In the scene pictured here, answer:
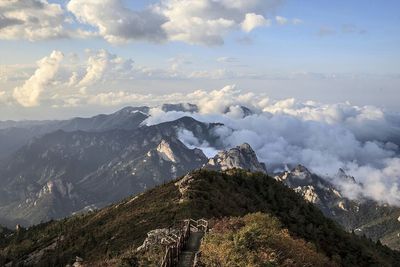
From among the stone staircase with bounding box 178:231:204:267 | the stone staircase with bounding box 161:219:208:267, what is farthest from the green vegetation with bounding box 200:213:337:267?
the stone staircase with bounding box 161:219:208:267

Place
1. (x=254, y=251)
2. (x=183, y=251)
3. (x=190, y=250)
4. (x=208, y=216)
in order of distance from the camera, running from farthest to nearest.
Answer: (x=208, y=216), (x=190, y=250), (x=183, y=251), (x=254, y=251)

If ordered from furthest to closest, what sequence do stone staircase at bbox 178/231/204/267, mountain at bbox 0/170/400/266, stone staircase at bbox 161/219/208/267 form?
mountain at bbox 0/170/400/266 → stone staircase at bbox 178/231/204/267 → stone staircase at bbox 161/219/208/267

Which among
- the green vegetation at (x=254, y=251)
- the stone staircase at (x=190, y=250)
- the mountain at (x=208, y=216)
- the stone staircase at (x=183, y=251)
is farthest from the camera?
the mountain at (x=208, y=216)

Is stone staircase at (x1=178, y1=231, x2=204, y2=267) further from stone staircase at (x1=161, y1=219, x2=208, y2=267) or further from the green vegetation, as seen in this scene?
the green vegetation

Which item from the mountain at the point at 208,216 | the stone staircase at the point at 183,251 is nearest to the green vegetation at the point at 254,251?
the stone staircase at the point at 183,251

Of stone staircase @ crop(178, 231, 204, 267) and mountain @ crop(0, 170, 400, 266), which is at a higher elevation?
stone staircase @ crop(178, 231, 204, 267)

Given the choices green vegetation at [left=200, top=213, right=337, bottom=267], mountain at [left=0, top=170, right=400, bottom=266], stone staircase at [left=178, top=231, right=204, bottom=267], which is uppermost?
green vegetation at [left=200, top=213, right=337, bottom=267]

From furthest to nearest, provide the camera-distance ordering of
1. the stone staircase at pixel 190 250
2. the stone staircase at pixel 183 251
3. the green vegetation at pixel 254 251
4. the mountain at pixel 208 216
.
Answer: the mountain at pixel 208 216, the stone staircase at pixel 190 250, the stone staircase at pixel 183 251, the green vegetation at pixel 254 251

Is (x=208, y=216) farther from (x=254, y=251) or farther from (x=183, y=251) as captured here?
(x=254, y=251)

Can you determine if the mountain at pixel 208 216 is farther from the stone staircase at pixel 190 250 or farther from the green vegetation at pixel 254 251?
the green vegetation at pixel 254 251

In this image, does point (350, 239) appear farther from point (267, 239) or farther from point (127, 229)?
point (267, 239)

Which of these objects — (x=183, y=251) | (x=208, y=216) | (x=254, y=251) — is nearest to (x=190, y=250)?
(x=183, y=251)

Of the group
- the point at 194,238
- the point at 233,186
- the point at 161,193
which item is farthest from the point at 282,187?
the point at 194,238
